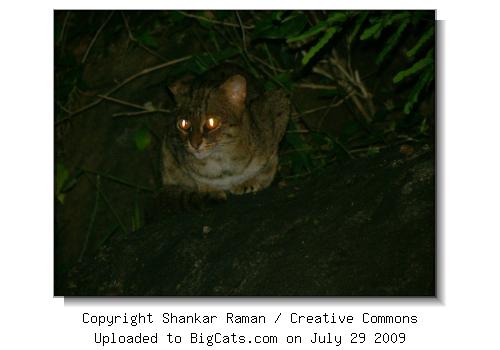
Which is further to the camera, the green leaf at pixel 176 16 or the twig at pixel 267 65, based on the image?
the twig at pixel 267 65

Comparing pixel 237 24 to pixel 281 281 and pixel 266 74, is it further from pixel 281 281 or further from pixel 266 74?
pixel 281 281

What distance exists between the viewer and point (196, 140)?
482 centimetres

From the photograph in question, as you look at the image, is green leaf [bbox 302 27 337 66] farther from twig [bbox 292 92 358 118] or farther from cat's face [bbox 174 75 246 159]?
twig [bbox 292 92 358 118]

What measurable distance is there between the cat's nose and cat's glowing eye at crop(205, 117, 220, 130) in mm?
100

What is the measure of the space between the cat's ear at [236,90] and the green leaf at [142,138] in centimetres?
185

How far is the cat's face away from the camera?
16.0ft

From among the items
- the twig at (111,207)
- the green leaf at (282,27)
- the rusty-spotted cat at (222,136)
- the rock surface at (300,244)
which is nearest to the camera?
the rock surface at (300,244)

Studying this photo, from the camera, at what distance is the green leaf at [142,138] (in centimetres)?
665

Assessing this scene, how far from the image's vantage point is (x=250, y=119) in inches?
207

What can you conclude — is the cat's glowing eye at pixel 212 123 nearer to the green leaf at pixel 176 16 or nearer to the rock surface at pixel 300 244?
the rock surface at pixel 300 244

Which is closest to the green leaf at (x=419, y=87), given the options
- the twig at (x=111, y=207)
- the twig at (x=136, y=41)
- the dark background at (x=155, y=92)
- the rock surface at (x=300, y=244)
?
the rock surface at (x=300, y=244)


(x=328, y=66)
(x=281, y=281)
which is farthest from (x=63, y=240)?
(x=281, y=281)
